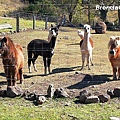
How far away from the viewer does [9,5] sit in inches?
1651

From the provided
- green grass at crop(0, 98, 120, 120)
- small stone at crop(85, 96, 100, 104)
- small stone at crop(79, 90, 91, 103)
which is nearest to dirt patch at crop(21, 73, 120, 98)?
small stone at crop(79, 90, 91, 103)

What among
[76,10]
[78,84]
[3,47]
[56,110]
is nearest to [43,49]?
[78,84]

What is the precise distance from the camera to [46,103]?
6.91 metres

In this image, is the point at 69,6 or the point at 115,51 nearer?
the point at 115,51

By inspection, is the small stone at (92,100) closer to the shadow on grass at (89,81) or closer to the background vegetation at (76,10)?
the shadow on grass at (89,81)

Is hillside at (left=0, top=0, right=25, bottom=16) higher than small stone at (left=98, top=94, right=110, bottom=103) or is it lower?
higher

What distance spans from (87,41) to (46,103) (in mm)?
4751

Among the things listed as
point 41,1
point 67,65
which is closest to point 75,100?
point 67,65

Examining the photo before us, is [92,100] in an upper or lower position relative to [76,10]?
lower

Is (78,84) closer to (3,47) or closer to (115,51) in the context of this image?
(115,51)

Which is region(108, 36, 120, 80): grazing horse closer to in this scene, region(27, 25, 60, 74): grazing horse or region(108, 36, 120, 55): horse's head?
region(108, 36, 120, 55): horse's head

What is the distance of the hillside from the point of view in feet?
129

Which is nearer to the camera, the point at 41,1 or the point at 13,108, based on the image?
the point at 13,108

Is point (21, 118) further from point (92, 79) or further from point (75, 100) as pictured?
point (92, 79)
